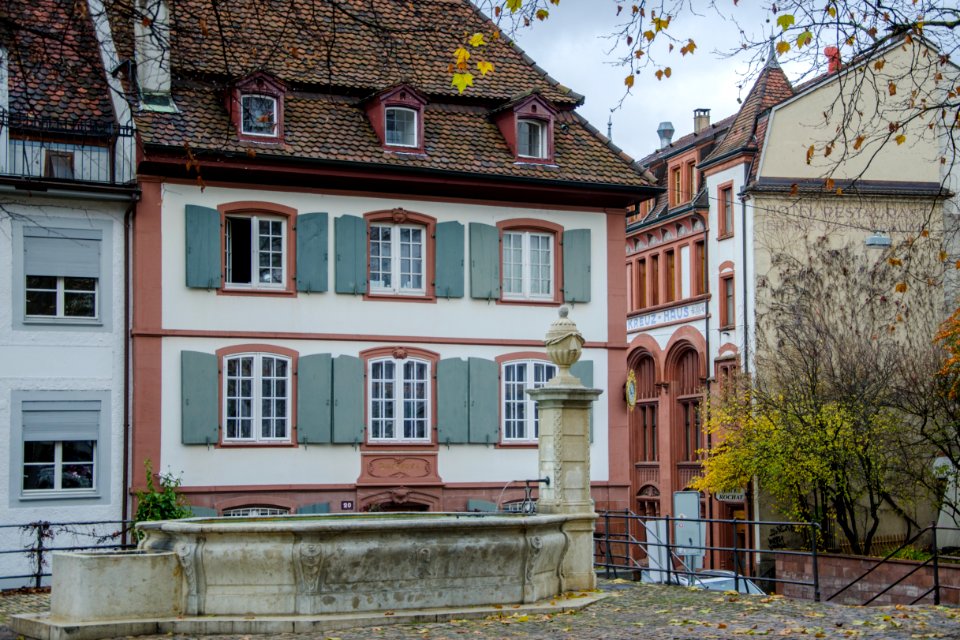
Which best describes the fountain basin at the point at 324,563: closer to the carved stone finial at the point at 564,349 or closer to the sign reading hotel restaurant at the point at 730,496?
the carved stone finial at the point at 564,349

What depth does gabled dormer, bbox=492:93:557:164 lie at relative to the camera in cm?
2920

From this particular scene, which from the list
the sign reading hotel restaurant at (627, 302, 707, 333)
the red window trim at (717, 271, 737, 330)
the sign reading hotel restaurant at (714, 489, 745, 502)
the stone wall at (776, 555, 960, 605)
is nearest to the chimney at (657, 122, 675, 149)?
the sign reading hotel restaurant at (627, 302, 707, 333)

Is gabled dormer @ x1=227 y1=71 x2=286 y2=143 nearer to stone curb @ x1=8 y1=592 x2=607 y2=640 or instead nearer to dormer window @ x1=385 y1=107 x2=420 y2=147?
dormer window @ x1=385 y1=107 x2=420 y2=147

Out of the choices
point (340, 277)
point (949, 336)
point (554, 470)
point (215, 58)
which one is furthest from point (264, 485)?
point (949, 336)

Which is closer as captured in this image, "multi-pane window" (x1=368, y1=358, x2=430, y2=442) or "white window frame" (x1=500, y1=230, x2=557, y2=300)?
"multi-pane window" (x1=368, y1=358, x2=430, y2=442)

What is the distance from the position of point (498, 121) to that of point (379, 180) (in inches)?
135

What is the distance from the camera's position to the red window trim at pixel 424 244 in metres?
27.7

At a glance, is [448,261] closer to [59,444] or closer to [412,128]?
[412,128]

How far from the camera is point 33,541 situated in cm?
2417

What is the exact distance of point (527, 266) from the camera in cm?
2911

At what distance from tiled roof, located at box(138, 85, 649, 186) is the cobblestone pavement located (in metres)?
11.2

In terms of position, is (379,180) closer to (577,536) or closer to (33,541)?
(33,541)

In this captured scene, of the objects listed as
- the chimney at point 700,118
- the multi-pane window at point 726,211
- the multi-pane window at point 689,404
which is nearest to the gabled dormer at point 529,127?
the multi-pane window at point 726,211

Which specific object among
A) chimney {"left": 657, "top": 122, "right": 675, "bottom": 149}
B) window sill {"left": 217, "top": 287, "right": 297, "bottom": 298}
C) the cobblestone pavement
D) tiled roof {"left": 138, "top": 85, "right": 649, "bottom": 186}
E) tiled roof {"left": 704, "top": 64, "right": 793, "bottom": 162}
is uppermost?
chimney {"left": 657, "top": 122, "right": 675, "bottom": 149}
